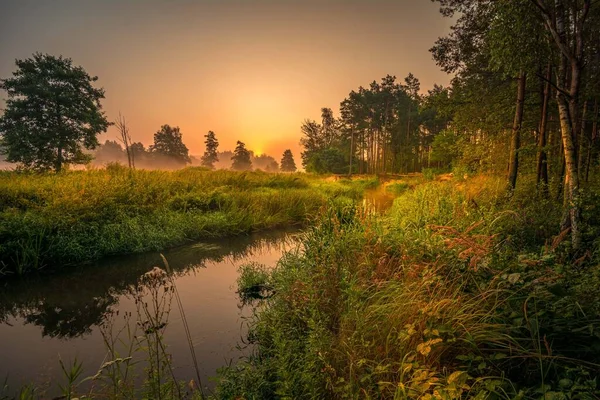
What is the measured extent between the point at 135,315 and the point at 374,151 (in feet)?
178

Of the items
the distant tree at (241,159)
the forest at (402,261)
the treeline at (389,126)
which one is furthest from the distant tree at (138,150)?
the forest at (402,261)

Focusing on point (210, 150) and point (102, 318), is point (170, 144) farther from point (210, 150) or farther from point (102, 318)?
point (102, 318)

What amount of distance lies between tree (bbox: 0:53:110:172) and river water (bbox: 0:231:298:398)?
24449 millimetres

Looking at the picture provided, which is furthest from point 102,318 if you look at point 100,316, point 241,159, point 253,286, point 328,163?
point 241,159

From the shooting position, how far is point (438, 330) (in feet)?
7.52

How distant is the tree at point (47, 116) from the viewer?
24.7m

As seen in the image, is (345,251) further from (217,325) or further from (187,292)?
(187,292)

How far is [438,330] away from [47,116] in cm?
3436

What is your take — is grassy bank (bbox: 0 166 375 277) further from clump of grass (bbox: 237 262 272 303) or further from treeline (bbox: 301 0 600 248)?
treeline (bbox: 301 0 600 248)

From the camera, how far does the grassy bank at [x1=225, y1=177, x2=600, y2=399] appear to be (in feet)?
6.73

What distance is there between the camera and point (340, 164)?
52.5 meters

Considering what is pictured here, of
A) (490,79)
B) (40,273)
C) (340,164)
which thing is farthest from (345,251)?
(340,164)

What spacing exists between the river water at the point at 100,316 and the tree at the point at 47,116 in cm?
2445

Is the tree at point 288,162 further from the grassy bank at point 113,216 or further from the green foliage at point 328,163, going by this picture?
the grassy bank at point 113,216
